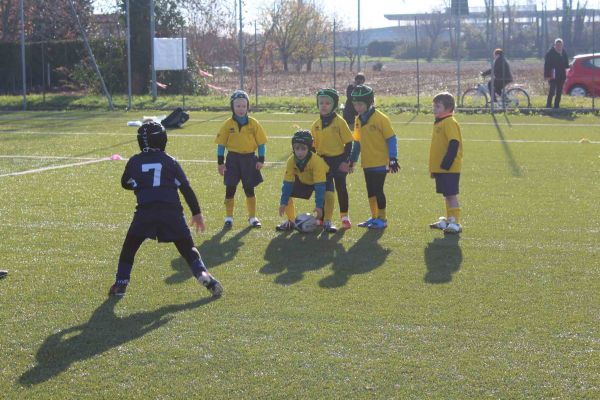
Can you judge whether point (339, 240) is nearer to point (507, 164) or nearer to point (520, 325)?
point (520, 325)

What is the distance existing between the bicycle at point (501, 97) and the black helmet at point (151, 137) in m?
19.9

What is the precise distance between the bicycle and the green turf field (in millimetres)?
13938

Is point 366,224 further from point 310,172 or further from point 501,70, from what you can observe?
point 501,70

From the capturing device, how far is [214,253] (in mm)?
7762

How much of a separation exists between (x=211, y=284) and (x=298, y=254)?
167 centimetres

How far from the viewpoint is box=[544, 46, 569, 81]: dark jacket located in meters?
23.7

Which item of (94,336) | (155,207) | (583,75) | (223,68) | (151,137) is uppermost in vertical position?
(223,68)

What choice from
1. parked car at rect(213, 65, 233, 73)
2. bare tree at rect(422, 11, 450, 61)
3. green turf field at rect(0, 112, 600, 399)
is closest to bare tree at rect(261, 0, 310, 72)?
parked car at rect(213, 65, 233, 73)

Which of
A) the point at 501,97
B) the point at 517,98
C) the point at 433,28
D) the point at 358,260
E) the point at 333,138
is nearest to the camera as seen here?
the point at 358,260

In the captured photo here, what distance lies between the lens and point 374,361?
16.1 ft

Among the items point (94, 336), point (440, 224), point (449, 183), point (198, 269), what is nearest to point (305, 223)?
point (440, 224)

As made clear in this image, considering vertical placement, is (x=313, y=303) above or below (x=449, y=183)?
below

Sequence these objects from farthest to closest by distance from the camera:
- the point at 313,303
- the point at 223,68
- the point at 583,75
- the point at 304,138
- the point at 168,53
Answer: the point at 223,68, the point at 168,53, the point at 583,75, the point at 304,138, the point at 313,303

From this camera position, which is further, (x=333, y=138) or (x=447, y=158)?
(x=333, y=138)
